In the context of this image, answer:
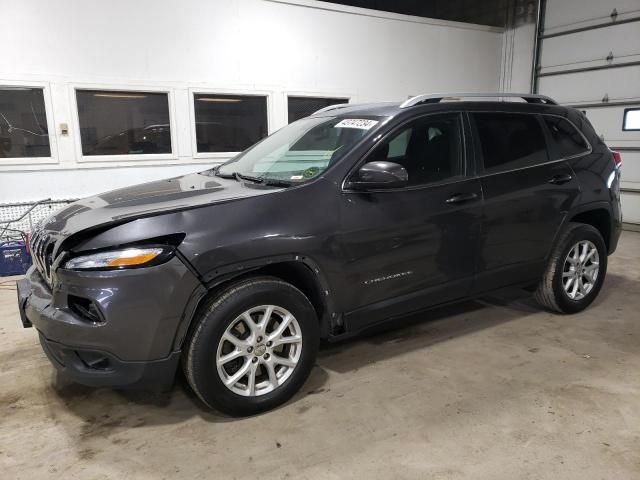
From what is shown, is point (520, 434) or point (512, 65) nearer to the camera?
point (520, 434)

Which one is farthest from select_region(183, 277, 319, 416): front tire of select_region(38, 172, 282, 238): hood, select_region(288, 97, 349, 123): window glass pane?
select_region(288, 97, 349, 123): window glass pane

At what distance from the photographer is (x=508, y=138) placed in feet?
10.7

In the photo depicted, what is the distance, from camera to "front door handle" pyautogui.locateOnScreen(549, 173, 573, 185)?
3.41m

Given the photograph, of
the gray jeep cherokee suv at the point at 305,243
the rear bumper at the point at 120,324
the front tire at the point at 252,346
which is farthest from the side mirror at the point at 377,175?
the rear bumper at the point at 120,324

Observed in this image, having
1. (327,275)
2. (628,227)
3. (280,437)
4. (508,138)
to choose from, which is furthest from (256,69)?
(628,227)

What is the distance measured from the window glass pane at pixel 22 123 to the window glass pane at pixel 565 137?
18.1 ft

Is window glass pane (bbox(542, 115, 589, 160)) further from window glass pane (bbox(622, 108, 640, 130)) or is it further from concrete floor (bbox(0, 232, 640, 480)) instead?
window glass pane (bbox(622, 108, 640, 130))

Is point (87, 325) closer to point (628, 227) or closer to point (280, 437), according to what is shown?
point (280, 437)

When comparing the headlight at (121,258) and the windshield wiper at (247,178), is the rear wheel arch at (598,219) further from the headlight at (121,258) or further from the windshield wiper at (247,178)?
the headlight at (121,258)

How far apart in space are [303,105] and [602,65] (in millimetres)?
5006

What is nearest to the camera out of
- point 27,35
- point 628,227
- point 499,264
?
point 499,264

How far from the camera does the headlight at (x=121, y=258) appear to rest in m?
2.11

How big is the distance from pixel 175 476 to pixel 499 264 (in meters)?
2.32

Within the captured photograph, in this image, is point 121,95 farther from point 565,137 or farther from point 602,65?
point 602,65
